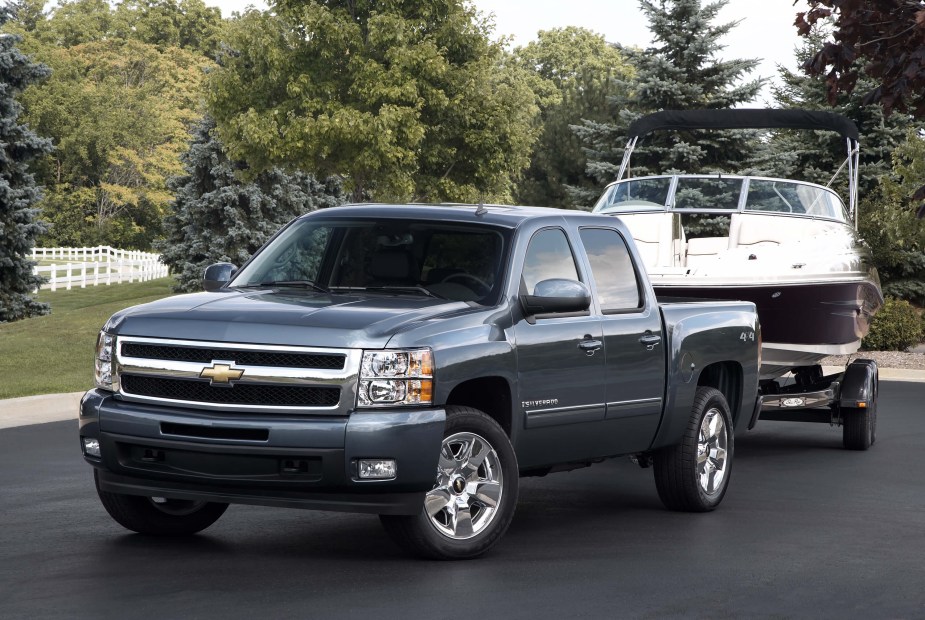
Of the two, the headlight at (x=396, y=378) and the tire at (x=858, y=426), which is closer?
the headlight at (x=396, y=378)

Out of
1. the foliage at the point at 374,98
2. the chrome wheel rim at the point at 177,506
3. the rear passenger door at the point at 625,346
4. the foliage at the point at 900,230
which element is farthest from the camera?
the foliage at the point at 374,98

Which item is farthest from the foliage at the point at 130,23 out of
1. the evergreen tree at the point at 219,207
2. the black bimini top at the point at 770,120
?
the black bimini top at the point at 770,120

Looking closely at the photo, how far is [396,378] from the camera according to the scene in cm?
784

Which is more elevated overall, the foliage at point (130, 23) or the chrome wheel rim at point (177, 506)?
the foliage at point (130, 23)

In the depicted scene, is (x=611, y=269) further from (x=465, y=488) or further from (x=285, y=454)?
(x=285, y=454)

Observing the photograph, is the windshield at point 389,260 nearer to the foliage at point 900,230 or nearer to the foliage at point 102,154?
the foliage at point 900,230

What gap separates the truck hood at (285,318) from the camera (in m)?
7.85

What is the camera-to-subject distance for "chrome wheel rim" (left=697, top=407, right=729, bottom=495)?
10.6 meters

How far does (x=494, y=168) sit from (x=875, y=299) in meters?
23.6

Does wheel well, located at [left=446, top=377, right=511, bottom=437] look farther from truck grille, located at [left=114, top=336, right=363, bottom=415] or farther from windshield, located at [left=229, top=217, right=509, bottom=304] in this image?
truck grille, located at [left=114, top=336, right=363, bottom=415]

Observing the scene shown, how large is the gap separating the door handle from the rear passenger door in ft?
0.30

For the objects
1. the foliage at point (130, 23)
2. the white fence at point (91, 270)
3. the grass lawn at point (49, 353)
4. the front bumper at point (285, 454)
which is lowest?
the white fence at point (91, 270)

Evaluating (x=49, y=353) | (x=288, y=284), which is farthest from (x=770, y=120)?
(x=49, y=353)

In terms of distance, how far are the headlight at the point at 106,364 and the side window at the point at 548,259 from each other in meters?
2.44
